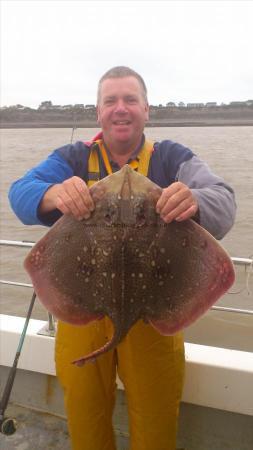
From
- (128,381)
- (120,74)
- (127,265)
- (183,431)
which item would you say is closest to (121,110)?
(120,74)

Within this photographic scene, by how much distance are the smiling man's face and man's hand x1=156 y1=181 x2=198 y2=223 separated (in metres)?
0.73

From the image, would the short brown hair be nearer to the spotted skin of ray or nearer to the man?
the man

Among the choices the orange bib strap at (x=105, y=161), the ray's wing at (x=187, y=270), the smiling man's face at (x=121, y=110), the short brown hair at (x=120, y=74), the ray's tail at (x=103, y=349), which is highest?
the short brown hair at (x=120, y=74)

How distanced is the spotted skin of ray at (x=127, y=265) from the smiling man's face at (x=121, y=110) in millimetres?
659

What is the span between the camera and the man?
2402 millimetres

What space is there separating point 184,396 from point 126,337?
973 mm

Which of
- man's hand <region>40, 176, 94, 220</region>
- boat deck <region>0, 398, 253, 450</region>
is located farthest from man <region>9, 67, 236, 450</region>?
boat deck <region>0, 398, 253, 450</region>

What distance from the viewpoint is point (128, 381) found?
2533mm

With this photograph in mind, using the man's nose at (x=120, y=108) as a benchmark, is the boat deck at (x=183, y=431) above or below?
below

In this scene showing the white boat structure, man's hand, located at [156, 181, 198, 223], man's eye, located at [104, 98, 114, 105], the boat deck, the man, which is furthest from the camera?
the boat deck

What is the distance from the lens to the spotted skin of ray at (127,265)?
196 centimetres

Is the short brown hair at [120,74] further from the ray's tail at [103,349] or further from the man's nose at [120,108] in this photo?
the ray's tail at [103,349]

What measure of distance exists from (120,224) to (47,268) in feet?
1.49

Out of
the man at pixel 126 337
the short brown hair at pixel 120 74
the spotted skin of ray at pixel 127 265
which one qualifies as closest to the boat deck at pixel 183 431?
the man at pixel 126 337
